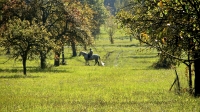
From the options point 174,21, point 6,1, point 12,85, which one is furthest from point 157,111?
point 6,1

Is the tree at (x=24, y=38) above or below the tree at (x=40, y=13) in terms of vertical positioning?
below

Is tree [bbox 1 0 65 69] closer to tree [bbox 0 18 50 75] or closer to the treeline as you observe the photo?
the treeline

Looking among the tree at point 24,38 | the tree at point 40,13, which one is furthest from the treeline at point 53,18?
the tree at point 24,38

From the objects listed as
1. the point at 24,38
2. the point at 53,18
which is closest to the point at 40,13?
the point at 53,18

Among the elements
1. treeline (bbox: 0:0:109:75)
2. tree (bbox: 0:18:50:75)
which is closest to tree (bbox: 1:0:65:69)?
treeline (bbox: 0:0:109:75)

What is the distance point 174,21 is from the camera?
10.4 meters

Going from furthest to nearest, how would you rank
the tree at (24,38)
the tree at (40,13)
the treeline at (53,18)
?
1. the tree at (40,13)
2. the treeline at (53,18)
3. the tree at (24,38)

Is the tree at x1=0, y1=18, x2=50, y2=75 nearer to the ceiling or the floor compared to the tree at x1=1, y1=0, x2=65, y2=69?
nearer to the floor

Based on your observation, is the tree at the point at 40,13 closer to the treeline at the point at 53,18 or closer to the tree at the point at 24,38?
the treeline at the point at 53,18

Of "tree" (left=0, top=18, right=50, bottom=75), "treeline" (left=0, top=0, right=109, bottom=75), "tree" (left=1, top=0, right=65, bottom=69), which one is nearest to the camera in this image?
"tree" (left=0, top=18, right=50, bottom=75)

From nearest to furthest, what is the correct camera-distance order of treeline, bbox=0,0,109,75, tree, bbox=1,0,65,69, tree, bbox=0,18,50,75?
tree, bbox=0,18,50,75
treeline, bbox=0,0,109,75
tree, bbox=1,0,65,69

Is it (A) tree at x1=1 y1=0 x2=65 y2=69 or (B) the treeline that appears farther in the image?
(A) tree at x1=1 y1=0 x2=65 y2=69

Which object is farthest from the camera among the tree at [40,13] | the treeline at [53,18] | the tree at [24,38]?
the tree at [40,13]

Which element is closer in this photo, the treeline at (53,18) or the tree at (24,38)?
the tree at (24,38)
